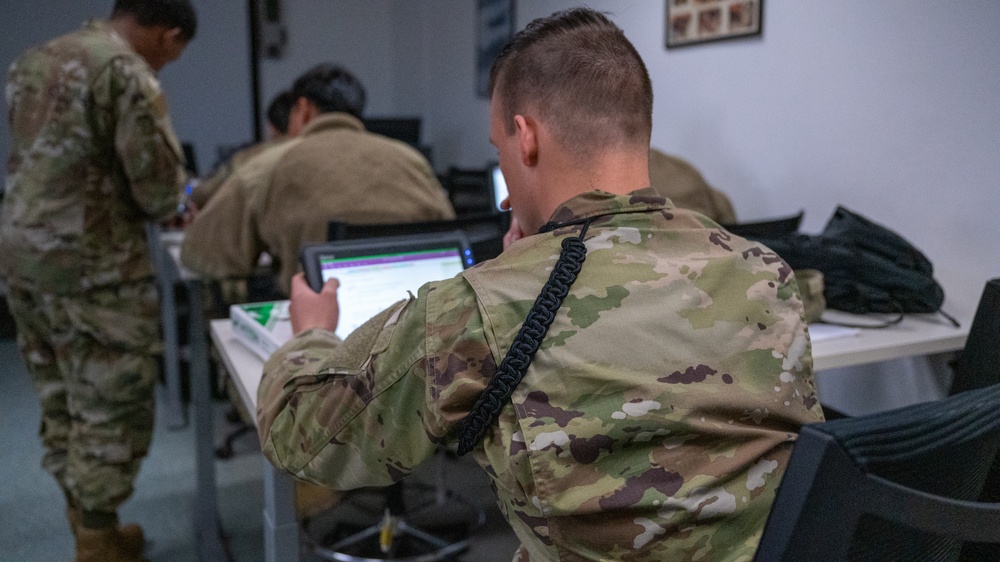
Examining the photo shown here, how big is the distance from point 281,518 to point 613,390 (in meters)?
0.72

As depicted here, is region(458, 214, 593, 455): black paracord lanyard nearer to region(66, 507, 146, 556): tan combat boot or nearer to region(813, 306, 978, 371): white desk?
region(813, 306, 978, 371): white desk

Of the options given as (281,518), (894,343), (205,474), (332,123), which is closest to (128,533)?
(205,474)

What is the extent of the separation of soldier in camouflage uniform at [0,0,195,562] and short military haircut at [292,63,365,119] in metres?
0.45

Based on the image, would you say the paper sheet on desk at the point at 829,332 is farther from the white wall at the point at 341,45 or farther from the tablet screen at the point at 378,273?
the white wall at the point at 341,45

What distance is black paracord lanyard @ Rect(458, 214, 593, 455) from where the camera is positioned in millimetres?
772

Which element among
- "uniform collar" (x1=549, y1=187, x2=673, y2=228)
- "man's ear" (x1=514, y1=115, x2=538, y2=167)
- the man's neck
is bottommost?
"uniform collar" (x1=549, y1=187, x2=673, y2=228)

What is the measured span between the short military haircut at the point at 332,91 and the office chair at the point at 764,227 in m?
1.17

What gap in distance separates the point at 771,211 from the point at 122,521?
2.16 meters

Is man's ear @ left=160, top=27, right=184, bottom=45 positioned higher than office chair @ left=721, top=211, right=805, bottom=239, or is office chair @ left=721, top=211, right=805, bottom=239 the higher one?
man's ear @ left=160, top=27, right=184, bottom=45

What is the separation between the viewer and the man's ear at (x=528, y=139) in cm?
94

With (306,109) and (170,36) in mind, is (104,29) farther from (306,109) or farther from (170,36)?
(306,109)

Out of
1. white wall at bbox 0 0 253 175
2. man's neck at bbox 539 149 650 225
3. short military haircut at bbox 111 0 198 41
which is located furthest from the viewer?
white wall at bbox 0 0 253 175

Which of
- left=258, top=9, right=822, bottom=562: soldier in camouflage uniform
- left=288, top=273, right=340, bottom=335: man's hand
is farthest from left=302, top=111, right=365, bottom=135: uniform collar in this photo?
left=258, top=9, right=822, bottom=562: soldier in camouflage uniform

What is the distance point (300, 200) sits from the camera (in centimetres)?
218
